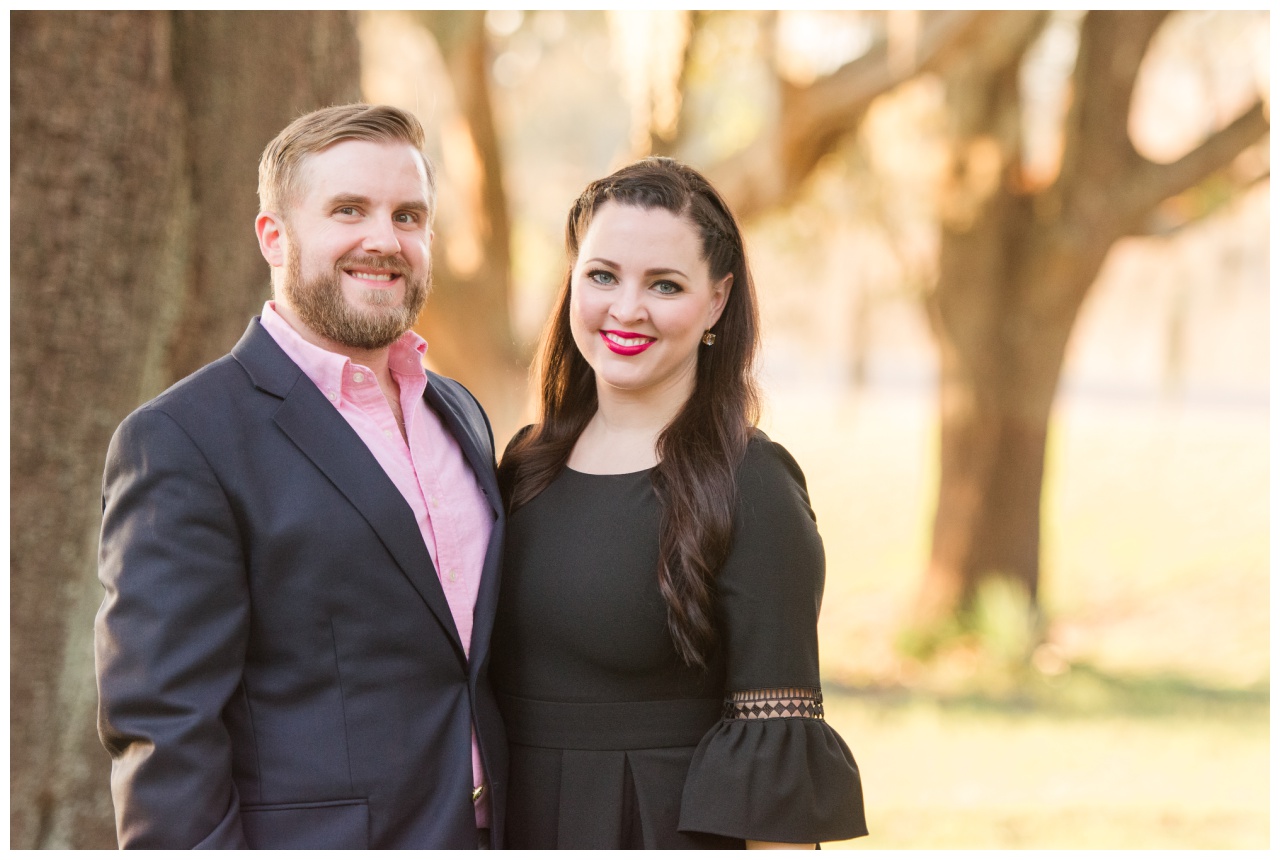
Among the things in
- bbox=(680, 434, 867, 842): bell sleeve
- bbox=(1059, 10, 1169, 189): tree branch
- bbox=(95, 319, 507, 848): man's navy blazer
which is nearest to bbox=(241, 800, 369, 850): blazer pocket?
bbox=(95, 319, 507, 848): man's navy blazer

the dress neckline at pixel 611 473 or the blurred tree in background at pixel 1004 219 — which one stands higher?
the blurred tree in background at pixel 1004 219

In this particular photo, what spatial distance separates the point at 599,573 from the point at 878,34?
6.24 metres

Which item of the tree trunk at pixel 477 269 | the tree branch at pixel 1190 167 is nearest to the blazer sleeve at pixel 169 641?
the tree trunk at pixel 477 269

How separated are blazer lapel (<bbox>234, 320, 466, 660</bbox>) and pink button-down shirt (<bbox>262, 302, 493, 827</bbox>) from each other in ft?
0.15

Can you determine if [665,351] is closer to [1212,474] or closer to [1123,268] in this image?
[1212,474]

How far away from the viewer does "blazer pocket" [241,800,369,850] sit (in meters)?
2.26

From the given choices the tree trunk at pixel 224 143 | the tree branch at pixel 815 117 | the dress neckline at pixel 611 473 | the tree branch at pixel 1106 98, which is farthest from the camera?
the tree branch at pixel 1106 98

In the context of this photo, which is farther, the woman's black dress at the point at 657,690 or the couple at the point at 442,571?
the woman's black dress at the point at 657,690

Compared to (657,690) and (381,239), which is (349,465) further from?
(657,690)

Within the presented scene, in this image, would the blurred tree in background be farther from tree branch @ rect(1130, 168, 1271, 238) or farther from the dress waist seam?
the dress waist seam

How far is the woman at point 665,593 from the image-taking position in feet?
8.02

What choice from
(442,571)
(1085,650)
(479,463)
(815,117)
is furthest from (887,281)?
(442,571)

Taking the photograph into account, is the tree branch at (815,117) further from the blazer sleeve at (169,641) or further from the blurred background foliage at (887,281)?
the blazer sleeve at (169,641)

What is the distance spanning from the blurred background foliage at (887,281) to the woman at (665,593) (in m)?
0.33
